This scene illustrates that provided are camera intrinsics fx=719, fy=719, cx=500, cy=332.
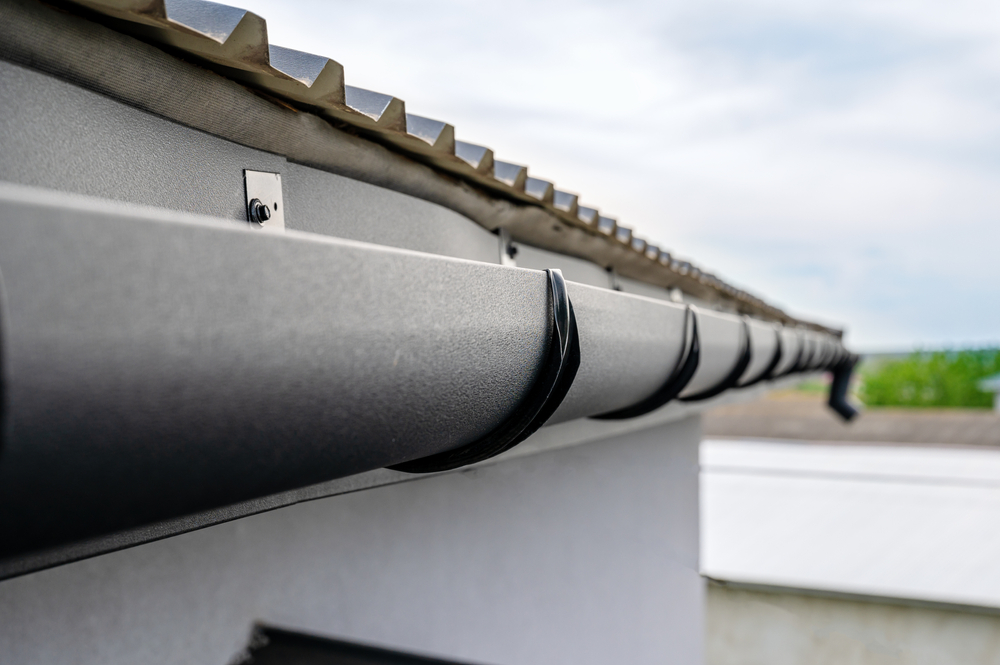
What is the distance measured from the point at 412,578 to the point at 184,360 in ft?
6.05

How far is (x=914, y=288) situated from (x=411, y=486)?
56.8 m

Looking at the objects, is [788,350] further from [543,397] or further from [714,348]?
[543,397]

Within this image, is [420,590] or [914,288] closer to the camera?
[420,590]

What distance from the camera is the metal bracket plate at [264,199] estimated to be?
86 centimetres

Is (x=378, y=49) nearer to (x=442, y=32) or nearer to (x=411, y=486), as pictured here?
(x=442, y=32)

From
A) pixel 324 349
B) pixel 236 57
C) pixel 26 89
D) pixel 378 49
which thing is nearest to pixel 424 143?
pixel 236 57

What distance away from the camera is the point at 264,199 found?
0.88 meters

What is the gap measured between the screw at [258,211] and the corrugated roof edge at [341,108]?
0.08 m

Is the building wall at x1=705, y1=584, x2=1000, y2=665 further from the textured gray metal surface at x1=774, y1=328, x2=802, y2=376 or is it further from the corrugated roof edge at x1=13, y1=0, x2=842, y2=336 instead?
the corrugated roof edge at x1=13, y1=0, x2=842, y2=336

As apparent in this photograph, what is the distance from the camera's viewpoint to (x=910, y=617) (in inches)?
236

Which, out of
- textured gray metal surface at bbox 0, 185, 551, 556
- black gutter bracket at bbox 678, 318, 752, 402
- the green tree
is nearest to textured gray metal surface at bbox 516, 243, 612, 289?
black gutter bracket at bbox 678, 318, 752, 402

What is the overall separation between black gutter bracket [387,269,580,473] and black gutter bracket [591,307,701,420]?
645 mm

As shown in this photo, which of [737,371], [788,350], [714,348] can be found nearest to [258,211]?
[714,348]

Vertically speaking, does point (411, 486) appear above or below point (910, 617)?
above
